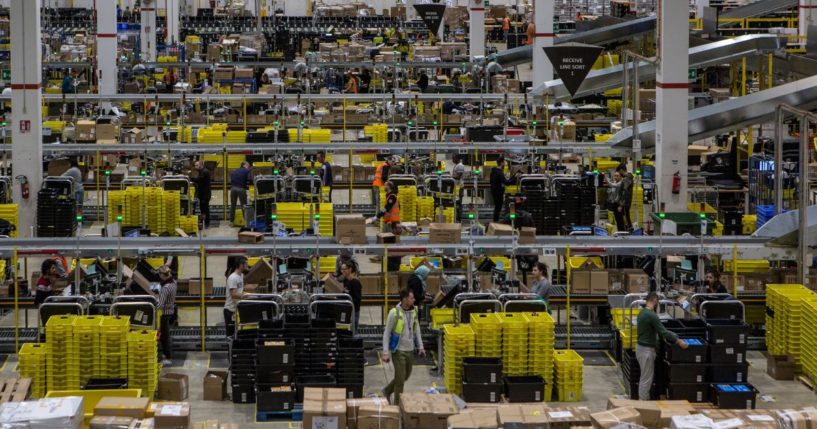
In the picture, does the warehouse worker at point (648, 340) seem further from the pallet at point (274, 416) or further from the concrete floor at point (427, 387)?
the pallet at point (274, 416)

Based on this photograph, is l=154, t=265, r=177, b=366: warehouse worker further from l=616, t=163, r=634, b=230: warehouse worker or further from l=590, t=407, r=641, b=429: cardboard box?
l=616, t=163, r=634, b=230: warehouse worker

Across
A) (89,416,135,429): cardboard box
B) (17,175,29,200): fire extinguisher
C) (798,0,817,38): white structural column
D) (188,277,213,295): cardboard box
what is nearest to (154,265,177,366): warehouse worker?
(188,277,213,295): cardboard box

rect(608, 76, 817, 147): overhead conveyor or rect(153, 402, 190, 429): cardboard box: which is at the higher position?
rect(608, 76, 817, 147): overhead conveyor

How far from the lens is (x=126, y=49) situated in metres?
46.9

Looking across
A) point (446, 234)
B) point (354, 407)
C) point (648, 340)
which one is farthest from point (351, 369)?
point (648, 340)

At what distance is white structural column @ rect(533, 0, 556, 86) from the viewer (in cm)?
3316

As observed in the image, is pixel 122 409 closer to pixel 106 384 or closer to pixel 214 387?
pixel 106 384

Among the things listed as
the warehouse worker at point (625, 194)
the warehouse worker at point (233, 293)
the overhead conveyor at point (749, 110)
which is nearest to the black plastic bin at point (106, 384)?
the warehouse worker at point (233, 293)

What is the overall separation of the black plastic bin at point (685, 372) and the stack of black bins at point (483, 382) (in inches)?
70.3

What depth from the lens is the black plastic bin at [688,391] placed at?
14.8 m

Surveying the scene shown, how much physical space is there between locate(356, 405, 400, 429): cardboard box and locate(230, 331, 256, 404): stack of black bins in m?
2.70

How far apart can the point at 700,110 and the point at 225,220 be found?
8519 mm

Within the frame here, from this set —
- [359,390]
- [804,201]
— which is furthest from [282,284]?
[804,201]

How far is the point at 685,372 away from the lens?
14.8m
